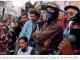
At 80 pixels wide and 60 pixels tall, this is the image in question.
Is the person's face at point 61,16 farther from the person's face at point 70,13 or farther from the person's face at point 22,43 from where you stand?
the person's face at point 22,43

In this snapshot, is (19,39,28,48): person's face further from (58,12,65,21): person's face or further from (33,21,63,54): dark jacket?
(58,12,65,21): person's face

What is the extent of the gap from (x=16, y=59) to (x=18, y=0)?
1.04 ft

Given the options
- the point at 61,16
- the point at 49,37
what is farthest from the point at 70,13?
the point at 49,37

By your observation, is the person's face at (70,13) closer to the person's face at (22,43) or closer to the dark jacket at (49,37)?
the dark jacket at (49,37)

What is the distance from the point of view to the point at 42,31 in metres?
1.03

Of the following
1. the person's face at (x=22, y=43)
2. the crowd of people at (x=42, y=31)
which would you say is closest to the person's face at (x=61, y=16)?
the crowd of people at (x=42, y=31)

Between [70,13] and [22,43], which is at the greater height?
[70,13]

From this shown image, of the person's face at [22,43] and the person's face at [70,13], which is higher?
the person's face at [70,13]

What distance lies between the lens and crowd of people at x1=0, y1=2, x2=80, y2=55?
3.31ft

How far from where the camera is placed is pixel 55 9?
1.03m

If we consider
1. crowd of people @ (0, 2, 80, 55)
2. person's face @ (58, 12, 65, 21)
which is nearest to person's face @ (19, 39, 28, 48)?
crowd of people @ (0, 2, 80, 55)

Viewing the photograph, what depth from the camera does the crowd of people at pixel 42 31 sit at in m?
1.01

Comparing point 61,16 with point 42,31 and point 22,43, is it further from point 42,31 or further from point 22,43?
point 22,43

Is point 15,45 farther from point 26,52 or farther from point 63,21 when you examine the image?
point 63,21
